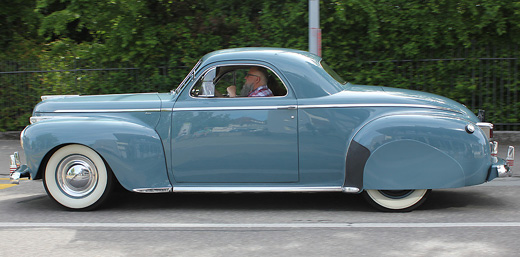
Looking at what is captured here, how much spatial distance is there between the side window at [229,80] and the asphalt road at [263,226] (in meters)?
1.22

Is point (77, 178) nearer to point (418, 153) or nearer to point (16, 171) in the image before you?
point (16, 171)

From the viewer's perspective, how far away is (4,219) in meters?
5.91

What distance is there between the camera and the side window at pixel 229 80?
6039 millimetres

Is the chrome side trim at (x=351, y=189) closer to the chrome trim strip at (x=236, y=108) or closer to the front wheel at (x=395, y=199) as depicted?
the front wheel at (x=395, y=199)

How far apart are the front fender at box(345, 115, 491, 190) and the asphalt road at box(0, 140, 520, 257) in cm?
37

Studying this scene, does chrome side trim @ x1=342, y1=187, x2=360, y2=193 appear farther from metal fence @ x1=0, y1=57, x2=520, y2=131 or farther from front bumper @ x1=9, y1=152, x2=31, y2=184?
metal fence @ x1=0, y1=57, x2=520, y2=131

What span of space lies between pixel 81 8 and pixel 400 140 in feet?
24.6

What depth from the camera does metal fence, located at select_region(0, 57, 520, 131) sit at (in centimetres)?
1048

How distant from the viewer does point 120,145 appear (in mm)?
5949

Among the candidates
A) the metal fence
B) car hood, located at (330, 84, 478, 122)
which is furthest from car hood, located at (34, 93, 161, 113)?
the metal fence

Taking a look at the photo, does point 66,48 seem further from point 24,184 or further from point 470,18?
point 470,18

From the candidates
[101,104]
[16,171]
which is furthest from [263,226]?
[16,171]

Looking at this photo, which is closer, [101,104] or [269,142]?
[269,142]

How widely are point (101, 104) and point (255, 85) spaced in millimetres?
1621
